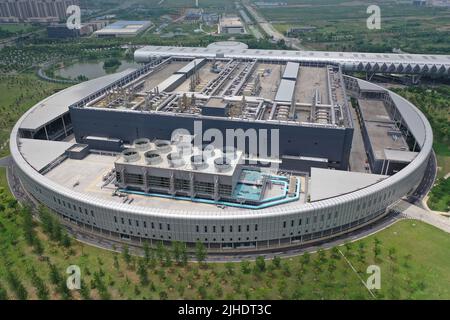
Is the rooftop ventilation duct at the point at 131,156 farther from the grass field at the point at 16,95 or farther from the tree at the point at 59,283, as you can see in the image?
the grass field at the point at 16,95

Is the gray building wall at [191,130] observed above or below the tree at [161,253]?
above

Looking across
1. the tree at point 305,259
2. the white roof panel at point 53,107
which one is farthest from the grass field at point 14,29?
the tree at point 305,259

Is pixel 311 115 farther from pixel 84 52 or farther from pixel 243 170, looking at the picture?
pixel 84 52

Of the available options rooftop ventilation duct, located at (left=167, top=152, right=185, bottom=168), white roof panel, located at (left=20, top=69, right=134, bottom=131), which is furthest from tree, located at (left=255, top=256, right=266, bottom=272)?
white roof panel, located at (left=20, top=69, right=134, bottom=131)

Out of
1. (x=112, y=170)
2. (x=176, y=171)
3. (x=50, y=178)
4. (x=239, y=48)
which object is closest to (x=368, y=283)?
(x=176, y=171)

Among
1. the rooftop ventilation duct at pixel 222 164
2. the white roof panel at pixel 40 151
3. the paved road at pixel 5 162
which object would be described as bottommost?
the paved road at pixel 5 162
